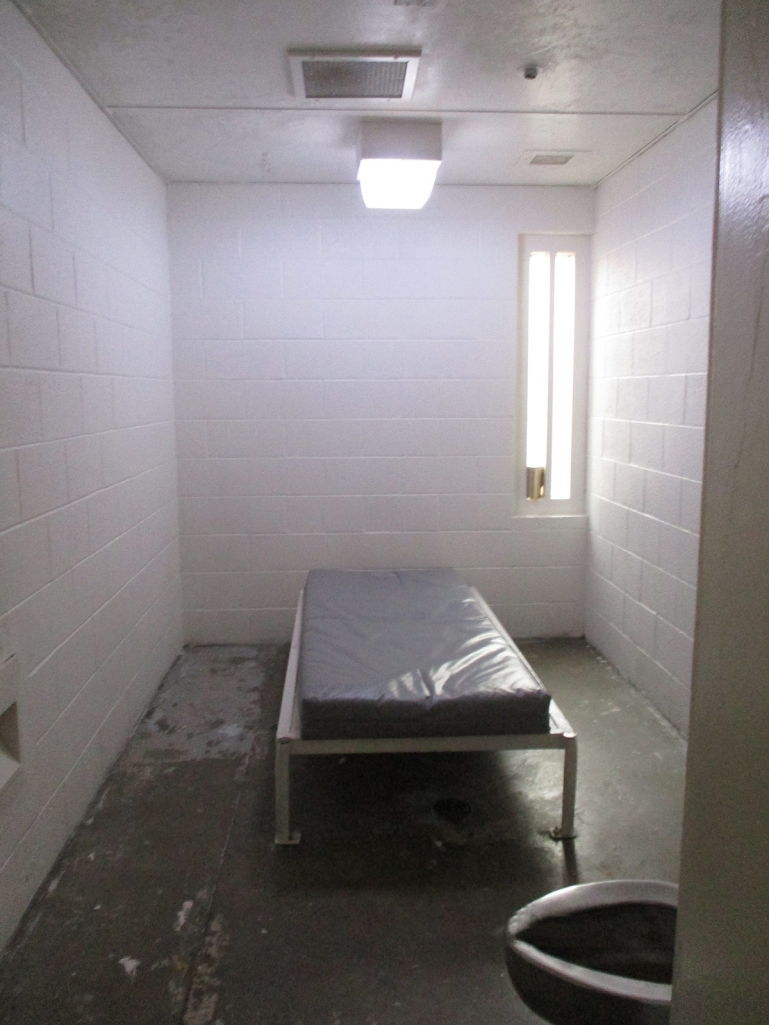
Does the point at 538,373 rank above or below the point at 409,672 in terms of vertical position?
above

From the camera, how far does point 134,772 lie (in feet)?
10.1

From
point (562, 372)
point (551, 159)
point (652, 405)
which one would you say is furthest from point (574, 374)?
point (551, 159)

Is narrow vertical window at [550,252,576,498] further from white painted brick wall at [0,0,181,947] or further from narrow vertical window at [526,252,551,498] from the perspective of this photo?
white painted brick wall at [0,0,181,947]

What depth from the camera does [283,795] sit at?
2570 mm

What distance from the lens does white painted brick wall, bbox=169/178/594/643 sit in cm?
430

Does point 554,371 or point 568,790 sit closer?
point 568,790

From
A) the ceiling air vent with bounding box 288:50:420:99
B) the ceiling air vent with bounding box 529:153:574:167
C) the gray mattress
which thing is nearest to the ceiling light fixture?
the ceiling air vent with bounding box 288:50:420:99

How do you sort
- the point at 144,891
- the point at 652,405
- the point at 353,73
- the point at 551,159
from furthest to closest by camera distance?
1. the point at 551,159
2. the point at 652,405
3. the point at 353,73
4. the point at 144,891

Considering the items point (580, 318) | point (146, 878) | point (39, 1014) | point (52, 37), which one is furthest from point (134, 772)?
point (580, 318)

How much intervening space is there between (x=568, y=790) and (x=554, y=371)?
266 centimetres

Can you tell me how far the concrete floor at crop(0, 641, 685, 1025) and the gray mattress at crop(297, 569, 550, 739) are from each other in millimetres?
393

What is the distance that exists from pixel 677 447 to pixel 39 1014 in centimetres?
304

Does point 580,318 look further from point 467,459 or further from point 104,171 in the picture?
point 104,171

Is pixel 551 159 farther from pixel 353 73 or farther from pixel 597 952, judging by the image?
pixel 597 952
